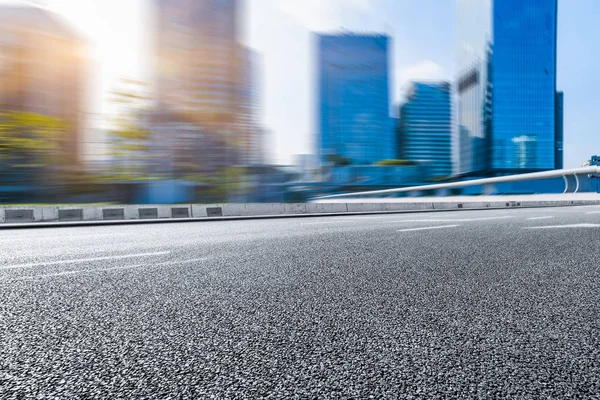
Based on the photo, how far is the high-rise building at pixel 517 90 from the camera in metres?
113

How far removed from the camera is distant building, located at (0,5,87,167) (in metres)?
31.5

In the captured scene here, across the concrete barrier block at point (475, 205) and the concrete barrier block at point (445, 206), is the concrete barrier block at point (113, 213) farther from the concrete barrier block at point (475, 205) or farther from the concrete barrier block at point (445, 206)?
the concrete barrier block at point (475, 205)

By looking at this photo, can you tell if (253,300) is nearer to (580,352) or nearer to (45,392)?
(45,392)

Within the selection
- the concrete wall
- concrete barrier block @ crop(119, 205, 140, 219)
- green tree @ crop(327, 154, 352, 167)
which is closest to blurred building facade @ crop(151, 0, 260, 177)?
the concrete wall

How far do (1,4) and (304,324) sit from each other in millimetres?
48269

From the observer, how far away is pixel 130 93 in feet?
108

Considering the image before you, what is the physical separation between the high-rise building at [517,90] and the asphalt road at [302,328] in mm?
123693

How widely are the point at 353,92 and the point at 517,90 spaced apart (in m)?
53.7

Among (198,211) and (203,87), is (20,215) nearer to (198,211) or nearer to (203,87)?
(198,211)

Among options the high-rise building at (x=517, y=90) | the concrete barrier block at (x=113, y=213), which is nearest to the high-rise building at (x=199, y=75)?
the concrete barrier block at (x=113, y=213)

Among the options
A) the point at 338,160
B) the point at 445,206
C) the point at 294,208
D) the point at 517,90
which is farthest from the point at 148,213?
the point at 517,90

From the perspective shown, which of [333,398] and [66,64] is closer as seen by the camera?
[333,398]

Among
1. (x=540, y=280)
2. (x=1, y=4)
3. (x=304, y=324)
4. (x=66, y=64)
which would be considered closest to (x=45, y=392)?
(x=304, y=324)

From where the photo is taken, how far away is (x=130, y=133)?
108 ft
